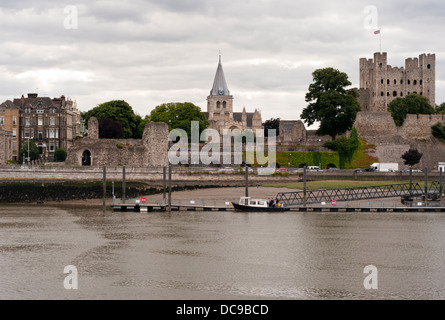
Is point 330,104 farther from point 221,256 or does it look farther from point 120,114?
point 221,256

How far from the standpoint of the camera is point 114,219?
34.3 metres

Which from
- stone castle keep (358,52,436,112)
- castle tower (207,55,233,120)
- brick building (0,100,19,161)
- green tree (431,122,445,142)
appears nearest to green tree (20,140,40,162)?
brick building (0,100,19,161)

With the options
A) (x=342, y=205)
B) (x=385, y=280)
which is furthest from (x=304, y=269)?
(x=342, y=205)

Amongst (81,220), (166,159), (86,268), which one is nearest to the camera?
(86,268)

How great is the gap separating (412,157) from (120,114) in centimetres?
3314

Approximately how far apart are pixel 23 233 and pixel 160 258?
28.5 ft

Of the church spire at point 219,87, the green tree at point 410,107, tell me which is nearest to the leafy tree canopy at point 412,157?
the green tree at point 410,107

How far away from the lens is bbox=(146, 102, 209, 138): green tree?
77500mm

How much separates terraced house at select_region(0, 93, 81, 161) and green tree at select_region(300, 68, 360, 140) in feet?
91.6

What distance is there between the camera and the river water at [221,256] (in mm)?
18375

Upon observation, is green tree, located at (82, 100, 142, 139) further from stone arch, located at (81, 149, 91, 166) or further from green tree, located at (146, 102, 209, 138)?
stone arch, located at (81, 149, 91, 166)

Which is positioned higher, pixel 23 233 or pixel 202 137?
pixel 202 137

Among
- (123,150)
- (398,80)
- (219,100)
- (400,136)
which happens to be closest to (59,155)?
(123,150)
